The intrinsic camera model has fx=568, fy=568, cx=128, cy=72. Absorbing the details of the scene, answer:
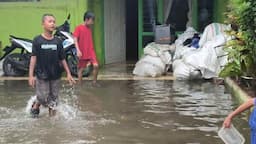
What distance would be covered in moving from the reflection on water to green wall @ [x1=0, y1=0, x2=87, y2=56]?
2.90 m

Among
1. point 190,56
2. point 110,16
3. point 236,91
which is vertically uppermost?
point 110,16

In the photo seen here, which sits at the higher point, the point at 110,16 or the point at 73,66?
the point at 110,16

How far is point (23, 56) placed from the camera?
1342cm

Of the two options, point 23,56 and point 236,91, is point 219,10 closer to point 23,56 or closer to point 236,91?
point 23,56

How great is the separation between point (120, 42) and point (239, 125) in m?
9.02

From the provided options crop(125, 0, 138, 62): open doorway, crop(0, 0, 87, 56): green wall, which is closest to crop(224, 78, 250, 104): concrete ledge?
crop(0, 0, 87, 56): green wall

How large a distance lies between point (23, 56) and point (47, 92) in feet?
17.6

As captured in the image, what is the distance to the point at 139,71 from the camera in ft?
43.4

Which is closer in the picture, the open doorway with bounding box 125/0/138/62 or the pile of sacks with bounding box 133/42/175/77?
the pile of sacks with bounding box 133/42/175/77

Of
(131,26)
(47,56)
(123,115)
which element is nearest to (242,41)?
(123,115)

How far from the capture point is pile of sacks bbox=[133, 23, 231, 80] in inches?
481

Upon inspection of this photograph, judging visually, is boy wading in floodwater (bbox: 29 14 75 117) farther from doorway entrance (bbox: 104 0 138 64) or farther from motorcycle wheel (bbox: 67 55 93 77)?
doorway entrance (bbox: 104 0 138 64)

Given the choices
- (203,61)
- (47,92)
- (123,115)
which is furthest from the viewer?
(203,61)

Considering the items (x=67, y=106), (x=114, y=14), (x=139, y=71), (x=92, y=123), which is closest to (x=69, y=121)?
(x=92, y=123)
